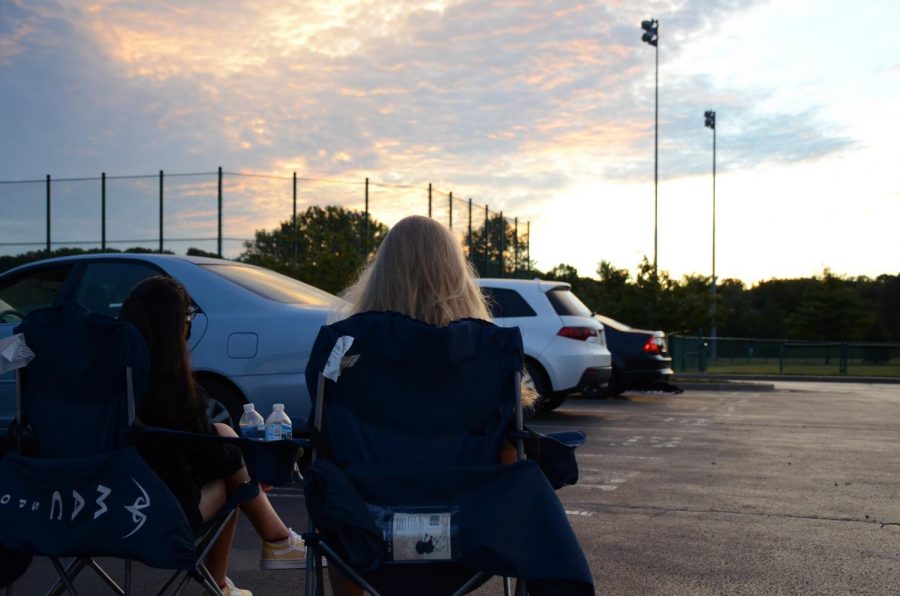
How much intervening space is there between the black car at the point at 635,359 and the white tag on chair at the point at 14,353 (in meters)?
12.5

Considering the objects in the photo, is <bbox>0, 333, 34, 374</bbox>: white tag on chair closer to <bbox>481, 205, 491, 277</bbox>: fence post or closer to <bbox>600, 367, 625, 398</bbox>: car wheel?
<bbox>600, 367, 625, 398</bbox>: car wheel

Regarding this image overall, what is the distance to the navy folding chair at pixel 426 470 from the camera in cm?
254

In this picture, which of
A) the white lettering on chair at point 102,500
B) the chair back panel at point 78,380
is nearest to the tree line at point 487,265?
the chair back panel at point 78,380

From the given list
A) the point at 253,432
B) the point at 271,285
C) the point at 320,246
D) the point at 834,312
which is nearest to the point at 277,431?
the point at 253,432

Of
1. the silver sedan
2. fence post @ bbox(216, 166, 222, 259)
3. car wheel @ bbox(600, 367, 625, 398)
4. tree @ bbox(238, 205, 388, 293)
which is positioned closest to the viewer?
the silver sedan

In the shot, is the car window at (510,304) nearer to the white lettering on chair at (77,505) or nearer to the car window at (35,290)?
the car window at (35,290)

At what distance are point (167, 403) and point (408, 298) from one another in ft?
3.47

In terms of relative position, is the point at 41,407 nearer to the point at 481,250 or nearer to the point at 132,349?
the point at 132,349

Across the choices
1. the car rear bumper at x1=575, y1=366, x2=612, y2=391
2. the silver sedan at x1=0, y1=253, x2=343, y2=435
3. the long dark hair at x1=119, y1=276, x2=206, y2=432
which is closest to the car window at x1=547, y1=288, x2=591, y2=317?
the car rear bumper at x1=575, y1=366, x2=612, y2=391

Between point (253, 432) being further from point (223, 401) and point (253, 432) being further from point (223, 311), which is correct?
point (223, 311)

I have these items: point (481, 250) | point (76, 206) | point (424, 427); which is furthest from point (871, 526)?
point (481, 250)

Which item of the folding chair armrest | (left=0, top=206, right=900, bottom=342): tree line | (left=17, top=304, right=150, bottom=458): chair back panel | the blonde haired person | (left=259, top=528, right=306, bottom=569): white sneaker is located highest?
(left=0, top=206, right=900, bottom=342): tree line

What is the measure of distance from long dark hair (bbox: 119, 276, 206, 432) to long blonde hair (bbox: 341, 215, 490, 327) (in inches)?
31.3

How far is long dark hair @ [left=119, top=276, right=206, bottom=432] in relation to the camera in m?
3.39
